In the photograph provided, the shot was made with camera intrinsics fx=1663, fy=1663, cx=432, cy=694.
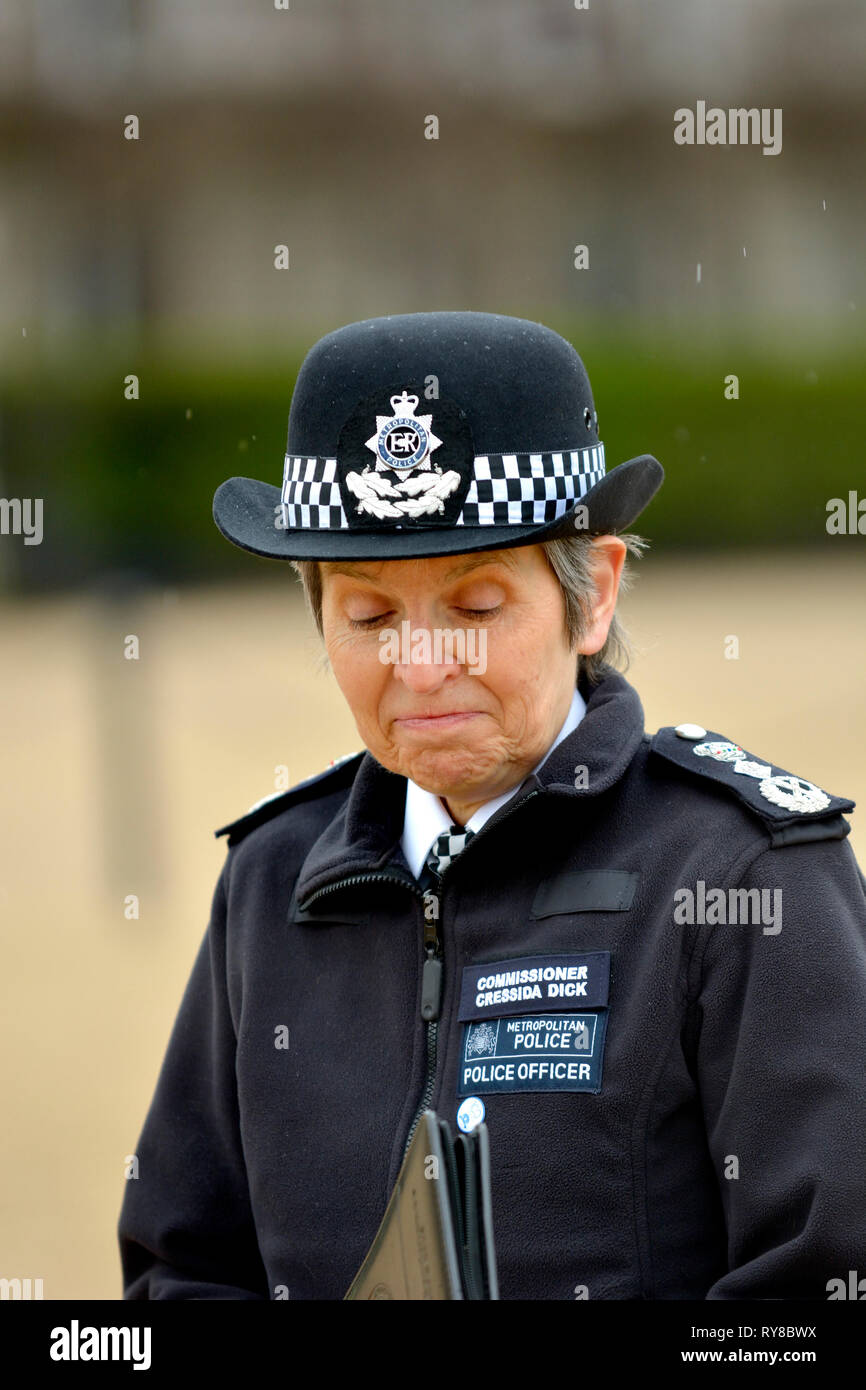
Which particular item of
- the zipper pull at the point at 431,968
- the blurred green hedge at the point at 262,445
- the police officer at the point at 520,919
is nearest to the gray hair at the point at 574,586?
the police officer at the point at 520,919

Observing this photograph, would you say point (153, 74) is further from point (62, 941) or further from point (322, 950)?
point (322, 950)

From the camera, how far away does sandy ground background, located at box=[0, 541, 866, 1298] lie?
4730 mm

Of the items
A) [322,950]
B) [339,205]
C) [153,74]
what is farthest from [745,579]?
[322,950]

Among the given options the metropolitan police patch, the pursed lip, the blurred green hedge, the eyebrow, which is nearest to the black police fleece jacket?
the metropolitan police patch

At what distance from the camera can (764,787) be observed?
179 centimetres

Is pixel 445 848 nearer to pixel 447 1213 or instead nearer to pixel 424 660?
pixel 424 660

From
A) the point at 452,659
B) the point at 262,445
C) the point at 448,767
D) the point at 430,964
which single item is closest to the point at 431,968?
A: the point at 430,964

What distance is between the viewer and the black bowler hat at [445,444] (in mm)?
1803

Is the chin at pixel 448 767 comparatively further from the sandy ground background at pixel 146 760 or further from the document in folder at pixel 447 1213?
the document in folder at pixel 447 1213

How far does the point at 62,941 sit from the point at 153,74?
47.9ft

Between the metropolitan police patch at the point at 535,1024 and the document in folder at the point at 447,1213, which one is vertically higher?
the metropolitan police patch at the point at 535,1024

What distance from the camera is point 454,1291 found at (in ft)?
4.80

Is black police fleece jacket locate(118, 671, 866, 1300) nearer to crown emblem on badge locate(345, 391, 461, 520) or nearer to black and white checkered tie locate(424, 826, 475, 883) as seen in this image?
black and white checkered tie locate(424, 826, 475, 883)

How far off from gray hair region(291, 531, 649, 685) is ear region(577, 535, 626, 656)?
0.04 ft
